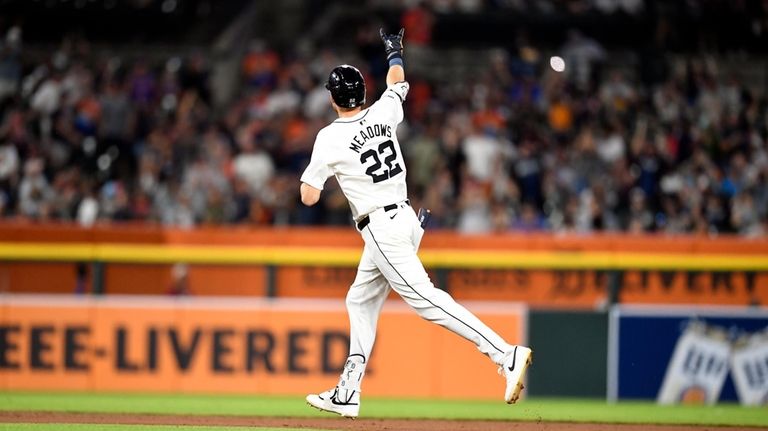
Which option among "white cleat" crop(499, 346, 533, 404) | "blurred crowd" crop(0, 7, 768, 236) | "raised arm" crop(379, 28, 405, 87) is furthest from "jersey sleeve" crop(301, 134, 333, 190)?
"blurred crowd" crop(0, 7, 768, 236)

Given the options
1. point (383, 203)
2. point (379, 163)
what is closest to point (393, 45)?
point (379, 163)

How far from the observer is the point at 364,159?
9320 millimetres

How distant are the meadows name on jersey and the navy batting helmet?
0.21 m

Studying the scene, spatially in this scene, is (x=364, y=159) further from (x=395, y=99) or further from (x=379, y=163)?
(x=395, y=99)

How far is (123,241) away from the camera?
54.8 feet

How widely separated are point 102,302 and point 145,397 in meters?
1.24

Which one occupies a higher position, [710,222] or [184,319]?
[710,222]

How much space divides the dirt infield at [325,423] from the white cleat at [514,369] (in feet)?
3.66

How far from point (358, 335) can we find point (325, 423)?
110 cm

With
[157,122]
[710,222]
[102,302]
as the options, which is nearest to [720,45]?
[710,222]

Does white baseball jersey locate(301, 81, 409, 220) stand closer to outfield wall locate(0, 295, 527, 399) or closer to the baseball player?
the baseball player

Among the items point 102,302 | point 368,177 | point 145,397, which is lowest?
point 145,397

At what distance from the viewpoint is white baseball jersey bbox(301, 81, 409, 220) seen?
929 centimetres

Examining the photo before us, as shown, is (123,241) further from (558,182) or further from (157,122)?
(558,182)
